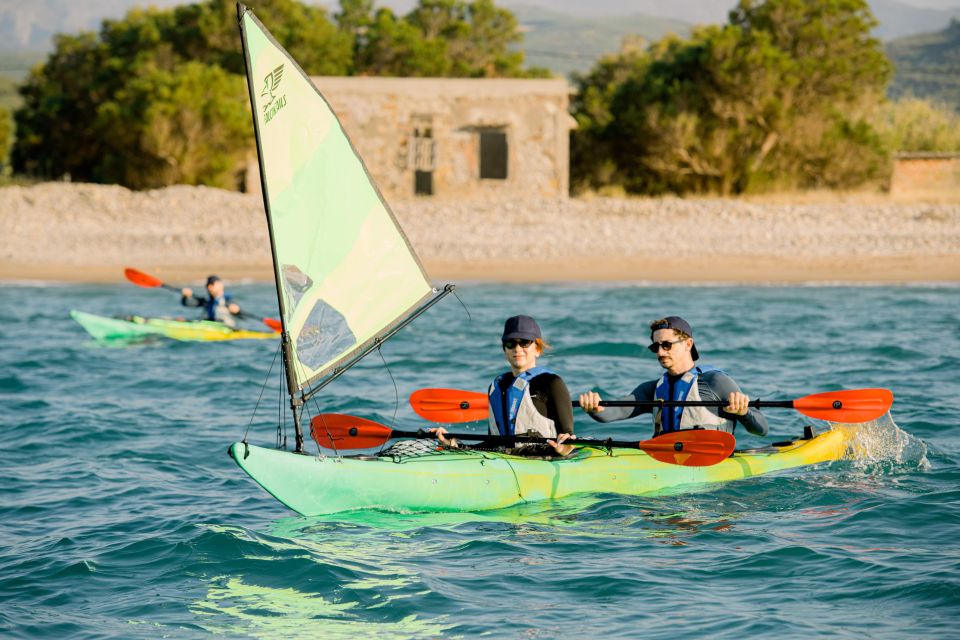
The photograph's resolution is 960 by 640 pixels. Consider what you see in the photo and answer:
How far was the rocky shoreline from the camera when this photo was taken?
72.9 feet

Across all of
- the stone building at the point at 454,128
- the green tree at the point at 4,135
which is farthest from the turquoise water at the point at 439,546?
the green tree at the point at 4,135

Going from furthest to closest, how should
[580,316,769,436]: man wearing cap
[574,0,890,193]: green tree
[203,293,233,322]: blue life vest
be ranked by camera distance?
[574,0,890,193]: green tree < [203,293,233,322]: blue life vest < [580,316,769,436]: man wearing cap

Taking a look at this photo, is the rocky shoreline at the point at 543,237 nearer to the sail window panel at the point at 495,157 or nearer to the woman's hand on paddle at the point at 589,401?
the sail window panel at the point at 495,157

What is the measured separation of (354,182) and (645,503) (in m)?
2.90

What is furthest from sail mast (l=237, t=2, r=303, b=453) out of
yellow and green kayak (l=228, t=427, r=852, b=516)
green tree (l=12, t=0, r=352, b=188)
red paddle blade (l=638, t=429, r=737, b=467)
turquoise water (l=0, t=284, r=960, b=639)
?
green tree (l=12, t=0, r=352, b=188)

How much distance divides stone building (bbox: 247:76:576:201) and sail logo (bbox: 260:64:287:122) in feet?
75.1

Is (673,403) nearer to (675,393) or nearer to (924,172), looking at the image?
(675,393)

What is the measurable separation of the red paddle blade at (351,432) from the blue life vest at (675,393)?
1.89m

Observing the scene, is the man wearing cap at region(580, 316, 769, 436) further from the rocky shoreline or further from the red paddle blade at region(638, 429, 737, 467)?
the rocky shoreline

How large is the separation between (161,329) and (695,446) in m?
10.1

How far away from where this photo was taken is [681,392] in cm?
846

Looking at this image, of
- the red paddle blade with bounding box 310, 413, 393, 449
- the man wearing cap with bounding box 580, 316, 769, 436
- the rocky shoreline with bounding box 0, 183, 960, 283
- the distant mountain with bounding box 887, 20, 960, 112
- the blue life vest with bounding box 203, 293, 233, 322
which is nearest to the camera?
the man wearing cap with bounding box 580, 316, 769, 436

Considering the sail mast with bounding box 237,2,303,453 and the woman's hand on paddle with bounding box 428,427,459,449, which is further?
the woman's hand on paddle with bounding box 428,427,459,449

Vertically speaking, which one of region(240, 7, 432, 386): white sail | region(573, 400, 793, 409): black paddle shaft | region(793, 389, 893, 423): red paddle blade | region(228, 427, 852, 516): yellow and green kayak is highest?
region(240, 7, 432, 386): white sail
